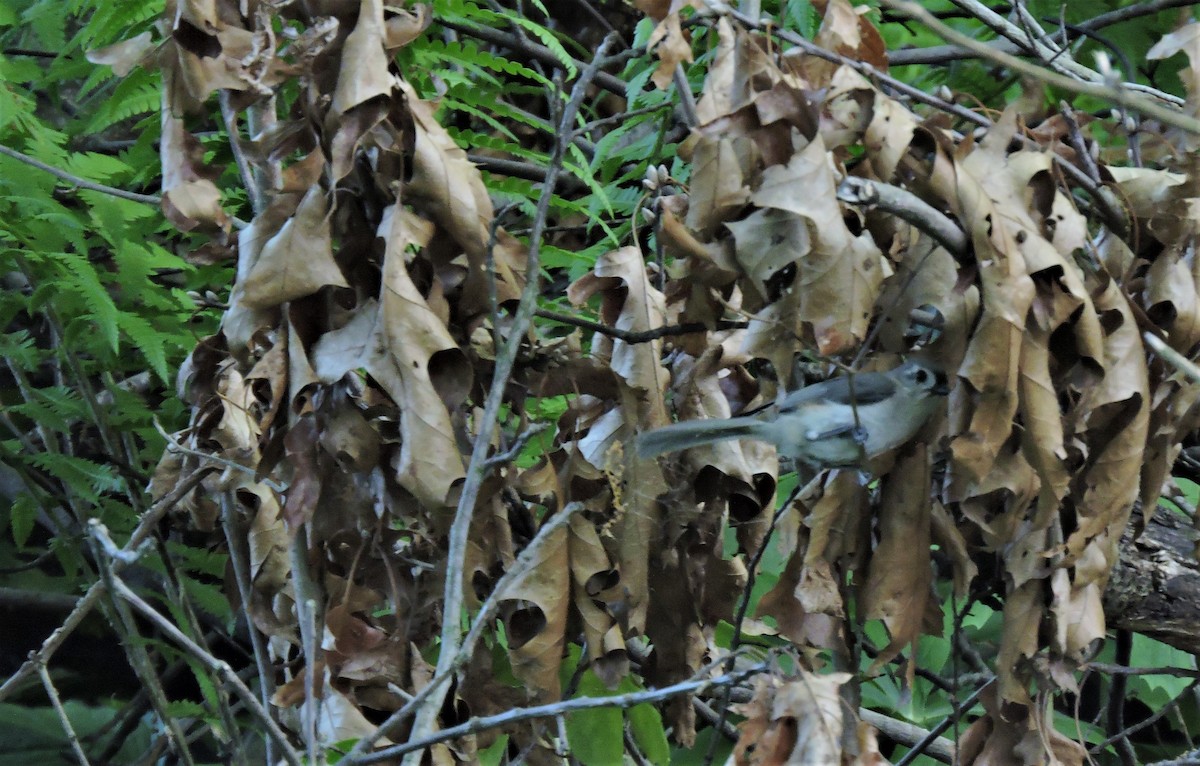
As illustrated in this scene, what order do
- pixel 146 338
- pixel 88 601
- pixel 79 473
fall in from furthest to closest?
pixel 79 473 < pixel 146 338 < pixel 88 601

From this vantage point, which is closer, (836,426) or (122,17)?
(836,426)

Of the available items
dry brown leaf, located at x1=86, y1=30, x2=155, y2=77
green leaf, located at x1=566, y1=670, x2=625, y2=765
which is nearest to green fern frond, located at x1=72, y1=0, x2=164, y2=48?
dry brown leaf, located at x1=86, y1=30, x2=155, y2=77

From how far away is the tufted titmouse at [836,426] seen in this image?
220 centimetres

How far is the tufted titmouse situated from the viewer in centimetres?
220

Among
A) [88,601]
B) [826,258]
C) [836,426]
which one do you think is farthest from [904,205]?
[88,601]

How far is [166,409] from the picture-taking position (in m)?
3.38

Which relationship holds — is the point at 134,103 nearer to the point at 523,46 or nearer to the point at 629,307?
the point at 523,46

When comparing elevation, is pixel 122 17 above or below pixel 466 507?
above

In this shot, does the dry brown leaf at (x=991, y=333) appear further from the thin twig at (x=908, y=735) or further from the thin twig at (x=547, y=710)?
the thin twig at (x=908, y=735)

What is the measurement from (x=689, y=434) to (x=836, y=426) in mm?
408

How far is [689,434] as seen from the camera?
2.22 m

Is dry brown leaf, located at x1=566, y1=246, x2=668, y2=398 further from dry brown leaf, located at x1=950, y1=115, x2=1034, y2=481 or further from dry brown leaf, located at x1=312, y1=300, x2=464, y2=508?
dry brown leaf, located at x1=950, y1=115, x2=1034, y2=481

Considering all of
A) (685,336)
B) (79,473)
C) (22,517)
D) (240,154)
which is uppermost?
(240,154)

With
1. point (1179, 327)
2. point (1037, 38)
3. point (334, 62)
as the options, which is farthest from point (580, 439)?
point (1037, 38)
